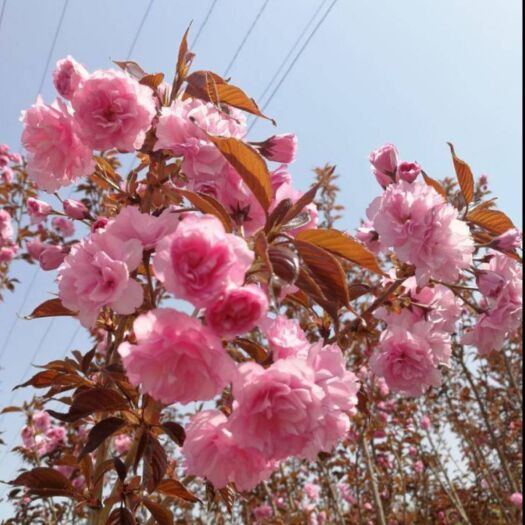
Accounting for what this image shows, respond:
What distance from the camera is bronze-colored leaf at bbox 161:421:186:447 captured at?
934mm

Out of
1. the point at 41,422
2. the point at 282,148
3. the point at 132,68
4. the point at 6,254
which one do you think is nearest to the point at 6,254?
the point at 6,254

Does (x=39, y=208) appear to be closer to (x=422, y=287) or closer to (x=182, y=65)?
(x=182, y=65)

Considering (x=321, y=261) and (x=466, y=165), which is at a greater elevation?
(x=466, y=165)

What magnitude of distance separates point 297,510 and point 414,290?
4.17 meters

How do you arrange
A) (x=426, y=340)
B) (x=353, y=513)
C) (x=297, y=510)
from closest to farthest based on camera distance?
(x=426, y=340) < (x=297, y=510) < (x=353, y=513)

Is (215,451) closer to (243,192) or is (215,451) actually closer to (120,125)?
(243,192)

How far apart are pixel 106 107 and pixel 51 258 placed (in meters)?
0.36

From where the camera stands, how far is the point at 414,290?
1442mm

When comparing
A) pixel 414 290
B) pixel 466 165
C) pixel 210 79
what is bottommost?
pixel 414 290

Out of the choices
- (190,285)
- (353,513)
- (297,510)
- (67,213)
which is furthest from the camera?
(353,513)

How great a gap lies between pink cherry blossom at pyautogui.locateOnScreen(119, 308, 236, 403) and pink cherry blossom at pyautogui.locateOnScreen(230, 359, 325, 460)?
37mm

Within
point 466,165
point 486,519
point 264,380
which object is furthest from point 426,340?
point 486,519

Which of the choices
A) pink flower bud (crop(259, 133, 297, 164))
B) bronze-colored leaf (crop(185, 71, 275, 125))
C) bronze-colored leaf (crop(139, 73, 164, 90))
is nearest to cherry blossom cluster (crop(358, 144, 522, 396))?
pink flower bud (crop(259, 133, 297, 164))

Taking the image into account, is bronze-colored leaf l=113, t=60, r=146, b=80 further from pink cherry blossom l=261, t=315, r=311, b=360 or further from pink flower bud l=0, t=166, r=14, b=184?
pink flower bud l=0, t=166, r=14, b=184
